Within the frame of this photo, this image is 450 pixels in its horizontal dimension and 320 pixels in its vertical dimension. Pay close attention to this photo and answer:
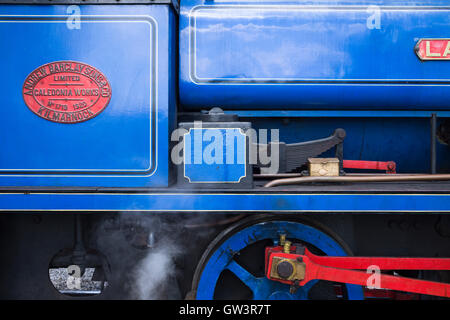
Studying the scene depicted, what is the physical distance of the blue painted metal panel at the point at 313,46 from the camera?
4.93 feet

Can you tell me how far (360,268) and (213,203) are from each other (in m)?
0.78

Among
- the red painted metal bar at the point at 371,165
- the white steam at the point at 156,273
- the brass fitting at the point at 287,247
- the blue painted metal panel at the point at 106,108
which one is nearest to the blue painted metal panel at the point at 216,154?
the blue painted metal panel at the point at 106,108

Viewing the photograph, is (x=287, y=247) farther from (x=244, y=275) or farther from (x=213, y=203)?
(x=213, y=203)

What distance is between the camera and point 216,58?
1511mm

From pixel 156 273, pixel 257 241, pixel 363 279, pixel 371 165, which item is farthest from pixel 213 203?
pixel 371 165

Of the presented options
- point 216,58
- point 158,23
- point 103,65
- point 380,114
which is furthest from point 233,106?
point 380,114

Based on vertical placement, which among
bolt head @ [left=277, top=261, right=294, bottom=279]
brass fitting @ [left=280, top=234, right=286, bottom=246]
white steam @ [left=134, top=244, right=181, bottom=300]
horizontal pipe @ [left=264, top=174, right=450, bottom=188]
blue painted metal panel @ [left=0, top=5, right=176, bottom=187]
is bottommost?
white steam @ [left=134, top=244, right=181, bottom=300]

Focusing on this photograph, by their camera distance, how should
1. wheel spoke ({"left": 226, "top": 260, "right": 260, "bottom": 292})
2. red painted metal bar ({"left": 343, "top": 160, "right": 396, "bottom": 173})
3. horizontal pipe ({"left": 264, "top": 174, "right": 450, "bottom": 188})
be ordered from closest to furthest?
horizontal pipe ({"left": 264, "top": 174, "right": 450, "bottom": 188}) → wheel spoke ({"left": 226, "top": 260, "right": 260, "bottom": 292}) → red painted metal bar ({"left": 343, "top": 160, "right": 396, "bottom": 173})

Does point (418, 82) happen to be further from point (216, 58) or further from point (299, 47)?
point (216, 58)

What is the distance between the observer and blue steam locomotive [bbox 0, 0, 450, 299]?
4.26ft

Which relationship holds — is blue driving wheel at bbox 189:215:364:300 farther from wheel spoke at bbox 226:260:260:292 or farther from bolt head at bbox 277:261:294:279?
bolt head at bbox 277:261:294:279

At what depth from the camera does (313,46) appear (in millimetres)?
1509

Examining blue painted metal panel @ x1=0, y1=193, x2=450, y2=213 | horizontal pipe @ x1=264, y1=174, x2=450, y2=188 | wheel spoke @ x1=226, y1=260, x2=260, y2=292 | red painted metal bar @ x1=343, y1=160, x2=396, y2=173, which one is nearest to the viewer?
blue painted metal panel @ x1=0, y1=193, x2=450, y2=213

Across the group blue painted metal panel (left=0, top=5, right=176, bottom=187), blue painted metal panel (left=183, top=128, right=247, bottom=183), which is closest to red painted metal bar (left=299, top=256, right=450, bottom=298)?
blue painted metal panel (left=183, top=128, right=247, bottom=183)
